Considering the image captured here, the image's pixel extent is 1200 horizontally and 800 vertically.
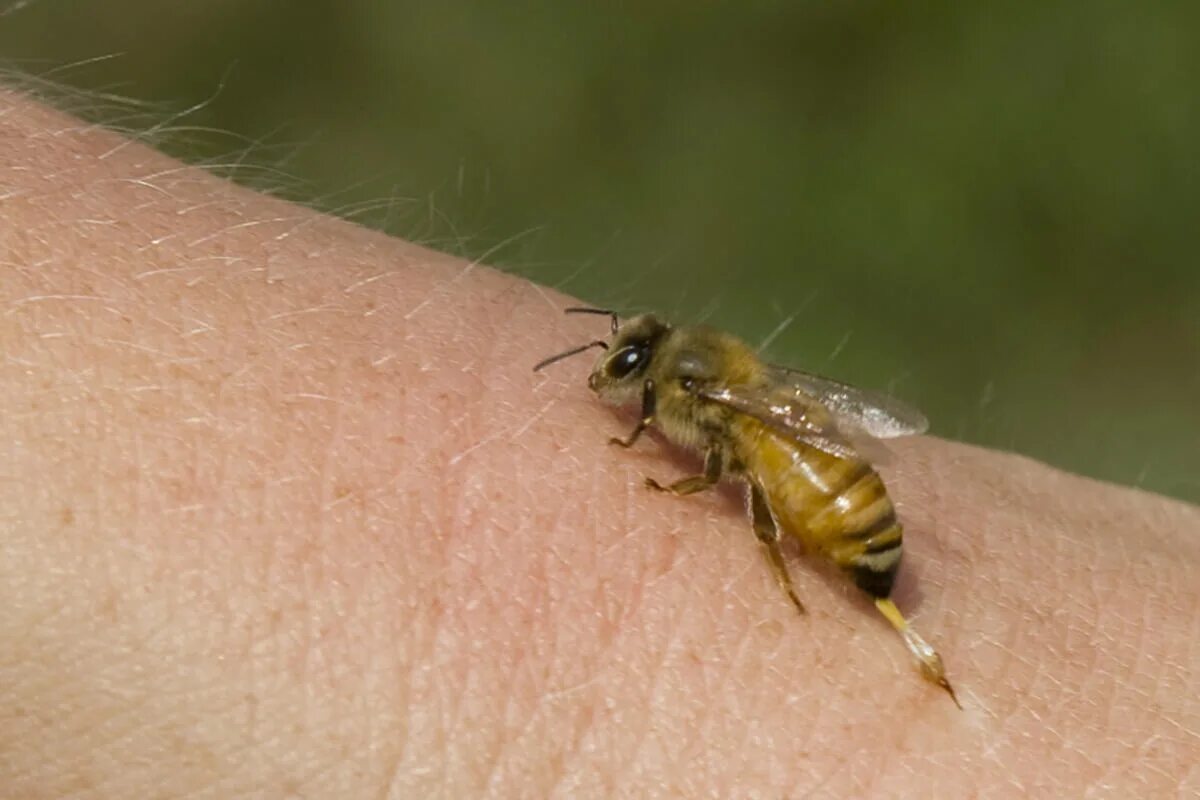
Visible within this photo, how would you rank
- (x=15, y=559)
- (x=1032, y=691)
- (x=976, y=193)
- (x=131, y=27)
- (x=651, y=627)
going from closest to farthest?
1. (x=15, y=559)
2. (x=651, y=627)
3. (x=1032, y=691)
4. (x=976, y=193)
5. (x=131, y=27)

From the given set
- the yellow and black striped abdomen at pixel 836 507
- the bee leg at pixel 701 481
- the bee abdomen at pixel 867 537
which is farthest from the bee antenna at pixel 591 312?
the bee abdomen at pixel 867 537

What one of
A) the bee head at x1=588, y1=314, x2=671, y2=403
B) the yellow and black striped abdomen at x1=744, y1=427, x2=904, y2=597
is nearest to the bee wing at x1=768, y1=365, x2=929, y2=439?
the yellow and black striped abdomen at x1=744, y1=427, x2=904, y2=597

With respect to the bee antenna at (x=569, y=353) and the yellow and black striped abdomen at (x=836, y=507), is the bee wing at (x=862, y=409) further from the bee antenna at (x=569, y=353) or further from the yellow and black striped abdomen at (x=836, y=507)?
the bee antenna at (x=569, y=353)

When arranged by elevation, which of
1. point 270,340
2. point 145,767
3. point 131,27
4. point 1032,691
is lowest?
point 131,27

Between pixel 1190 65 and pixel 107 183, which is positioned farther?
pixel 1190 65

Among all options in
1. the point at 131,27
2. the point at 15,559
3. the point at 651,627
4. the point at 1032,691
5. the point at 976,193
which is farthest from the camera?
the point at 131,27

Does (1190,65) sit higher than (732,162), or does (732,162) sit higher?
(1190,65)

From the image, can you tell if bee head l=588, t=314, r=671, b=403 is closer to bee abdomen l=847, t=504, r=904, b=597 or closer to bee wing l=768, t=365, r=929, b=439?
bee wing l=768, t=365, r=929, b=439

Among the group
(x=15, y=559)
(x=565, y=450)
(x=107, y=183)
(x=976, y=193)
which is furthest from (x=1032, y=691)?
(x=976, y=193)

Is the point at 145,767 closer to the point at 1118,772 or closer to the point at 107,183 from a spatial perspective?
the point at 107,183
